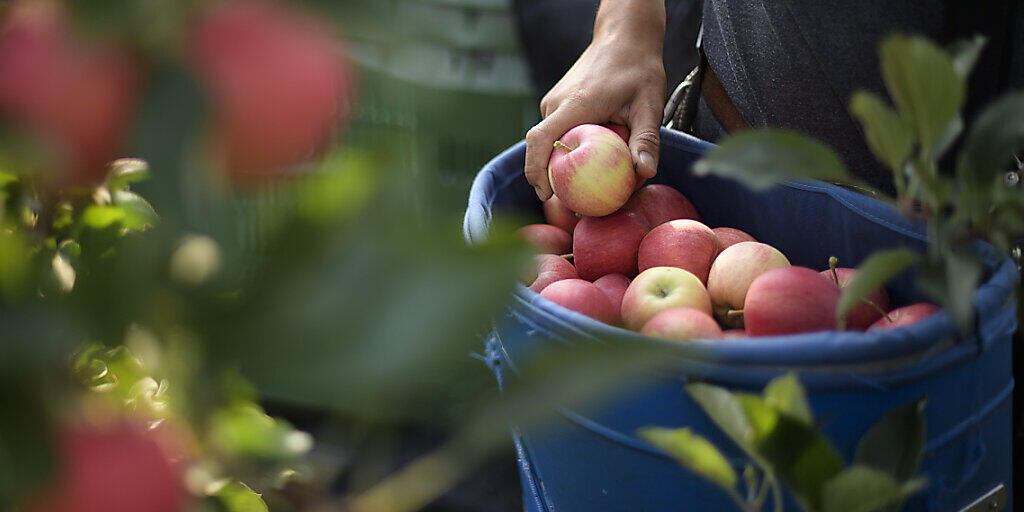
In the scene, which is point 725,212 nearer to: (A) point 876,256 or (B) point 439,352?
(A) point 876,256

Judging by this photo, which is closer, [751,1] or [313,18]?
[313,18]

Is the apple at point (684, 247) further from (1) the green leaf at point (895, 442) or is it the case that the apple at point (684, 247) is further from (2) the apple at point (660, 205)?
(1) the green leaf at point (895, 442)

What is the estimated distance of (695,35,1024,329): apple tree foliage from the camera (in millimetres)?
383

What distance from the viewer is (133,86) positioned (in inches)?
5.8

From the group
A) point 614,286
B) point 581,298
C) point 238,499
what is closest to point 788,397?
point 238,499

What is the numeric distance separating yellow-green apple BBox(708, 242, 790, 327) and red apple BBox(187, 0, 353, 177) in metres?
0.71

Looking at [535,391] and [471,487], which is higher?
[535,391]

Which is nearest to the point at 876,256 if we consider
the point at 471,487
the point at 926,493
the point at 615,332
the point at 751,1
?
the point at 615,332

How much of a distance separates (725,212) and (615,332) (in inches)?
19.7

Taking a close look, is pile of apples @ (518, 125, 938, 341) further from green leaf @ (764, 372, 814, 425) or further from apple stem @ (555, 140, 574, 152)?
green leaf @ (764, 372, 814, 425)

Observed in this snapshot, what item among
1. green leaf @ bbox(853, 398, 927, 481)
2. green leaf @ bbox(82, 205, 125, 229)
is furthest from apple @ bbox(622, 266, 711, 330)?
green leaf @ bbox(82, 205, 125, 229)

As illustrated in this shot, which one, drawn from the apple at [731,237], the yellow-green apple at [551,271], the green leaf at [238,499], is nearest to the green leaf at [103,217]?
the green leaf at [238,499]

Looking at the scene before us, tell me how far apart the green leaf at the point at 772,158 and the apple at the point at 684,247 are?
47 centimetres

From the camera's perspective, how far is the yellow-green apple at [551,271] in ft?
3.00
